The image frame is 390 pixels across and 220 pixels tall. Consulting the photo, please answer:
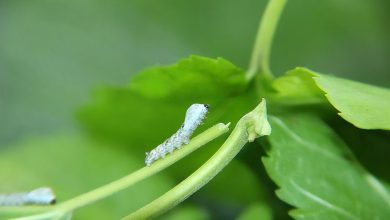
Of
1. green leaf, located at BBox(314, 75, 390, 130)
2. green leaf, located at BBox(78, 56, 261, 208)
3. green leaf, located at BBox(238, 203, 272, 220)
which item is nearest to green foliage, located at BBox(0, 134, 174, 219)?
green leaf, located at BBox(78, 56, 261, 208)

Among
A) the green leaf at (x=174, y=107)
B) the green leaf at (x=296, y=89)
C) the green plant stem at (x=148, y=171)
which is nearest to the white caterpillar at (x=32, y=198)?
the green plant stem at (x=148, y=171)

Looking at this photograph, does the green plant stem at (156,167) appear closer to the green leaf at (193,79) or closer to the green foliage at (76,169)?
the green leaf at (193,79)

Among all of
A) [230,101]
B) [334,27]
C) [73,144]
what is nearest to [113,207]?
[73,144]

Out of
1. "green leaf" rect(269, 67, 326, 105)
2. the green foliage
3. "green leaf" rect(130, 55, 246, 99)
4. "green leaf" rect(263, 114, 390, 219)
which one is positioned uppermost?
the green foliage

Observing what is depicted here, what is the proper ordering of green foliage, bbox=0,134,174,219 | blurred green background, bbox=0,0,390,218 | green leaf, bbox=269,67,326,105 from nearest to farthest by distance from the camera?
green leaf, bbox=269,67,326,105, green foliage, bbox=0,134,174,219, blurred green background, bbox=0,0,390,218

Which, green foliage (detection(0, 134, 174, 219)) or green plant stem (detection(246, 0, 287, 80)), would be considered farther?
green foliage (detection(0, 134, 174, 219))

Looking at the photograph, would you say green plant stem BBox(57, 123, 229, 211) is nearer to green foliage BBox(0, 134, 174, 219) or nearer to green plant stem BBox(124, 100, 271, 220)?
green plant stem BBox(124, 100, 271, 220)

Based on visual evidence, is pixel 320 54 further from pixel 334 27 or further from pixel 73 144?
pixel 73 144
